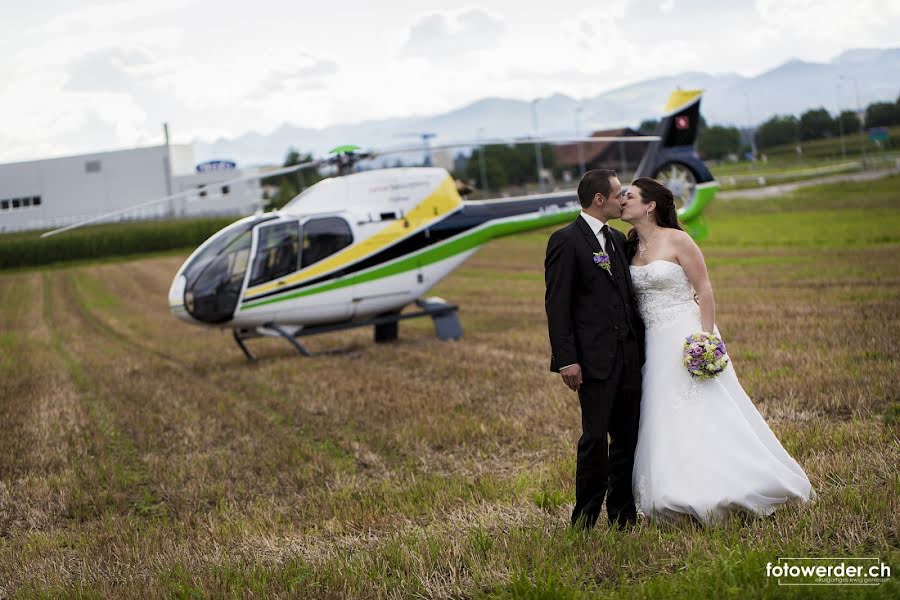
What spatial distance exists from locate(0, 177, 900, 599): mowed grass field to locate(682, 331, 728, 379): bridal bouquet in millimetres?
774

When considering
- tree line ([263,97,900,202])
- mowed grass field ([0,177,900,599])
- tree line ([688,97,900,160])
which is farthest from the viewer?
tree line ([263,97,900,202])

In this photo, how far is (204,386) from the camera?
1165cm

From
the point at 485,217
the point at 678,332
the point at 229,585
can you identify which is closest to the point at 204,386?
the point at 485,217

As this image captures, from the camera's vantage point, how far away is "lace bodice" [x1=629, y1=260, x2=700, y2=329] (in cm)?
495

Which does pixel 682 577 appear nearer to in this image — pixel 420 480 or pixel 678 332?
pixel 678 332

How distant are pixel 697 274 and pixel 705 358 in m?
0.50

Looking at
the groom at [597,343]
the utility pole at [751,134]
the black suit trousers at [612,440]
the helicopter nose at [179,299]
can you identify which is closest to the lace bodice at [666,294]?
the groom at [597,343]

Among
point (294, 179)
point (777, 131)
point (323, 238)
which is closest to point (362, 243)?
point (323, 238)

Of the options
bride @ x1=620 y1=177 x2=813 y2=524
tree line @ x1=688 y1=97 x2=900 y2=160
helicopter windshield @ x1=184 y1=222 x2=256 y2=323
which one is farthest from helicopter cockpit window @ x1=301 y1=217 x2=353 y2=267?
tree line @ x1=688 y1=97 x2=900 y2=160

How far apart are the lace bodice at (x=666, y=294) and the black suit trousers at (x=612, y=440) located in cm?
23

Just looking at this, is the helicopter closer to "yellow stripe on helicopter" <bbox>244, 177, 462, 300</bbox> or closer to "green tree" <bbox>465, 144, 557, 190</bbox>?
"yellow stripe on helicopter" <bbox>244, 177, 462, 300</bbox>

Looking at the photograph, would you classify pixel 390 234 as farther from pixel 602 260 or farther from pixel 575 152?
pixel 575 152

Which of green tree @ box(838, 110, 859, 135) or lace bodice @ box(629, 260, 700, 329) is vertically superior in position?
green tree @ box(838, 110, 859, 135)

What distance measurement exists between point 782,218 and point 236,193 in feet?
124
